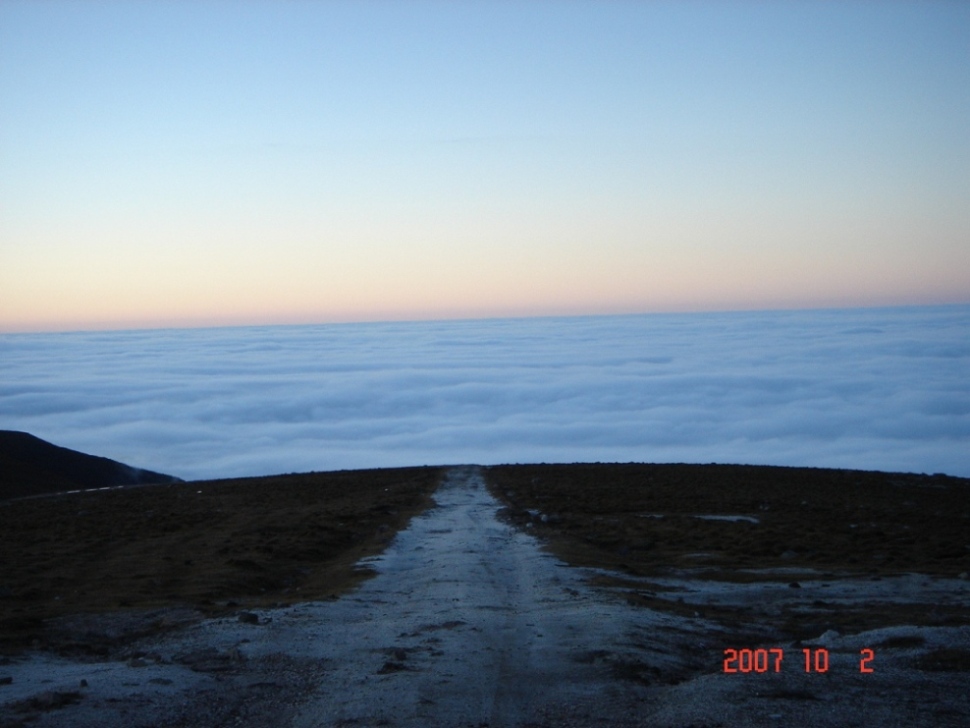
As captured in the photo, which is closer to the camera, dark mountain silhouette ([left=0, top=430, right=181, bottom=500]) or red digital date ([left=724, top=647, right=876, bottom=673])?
red digital date ([left=724, top=647, right=876, bottom=673])

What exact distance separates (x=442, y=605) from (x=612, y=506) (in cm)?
1169

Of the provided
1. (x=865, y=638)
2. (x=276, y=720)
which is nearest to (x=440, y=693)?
(x=276, y=720)

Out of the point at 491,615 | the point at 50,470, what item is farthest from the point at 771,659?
the point at 50,470

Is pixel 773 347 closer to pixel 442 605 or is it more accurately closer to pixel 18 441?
pixel 18 441

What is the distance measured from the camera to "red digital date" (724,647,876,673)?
7.34 m

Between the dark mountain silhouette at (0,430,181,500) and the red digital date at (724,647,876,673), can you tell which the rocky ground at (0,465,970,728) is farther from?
the dark mountain silhouette at (0,430,181,500)

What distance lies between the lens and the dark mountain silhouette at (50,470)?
1393 inches

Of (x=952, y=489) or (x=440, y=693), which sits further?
(x=952, y=489)

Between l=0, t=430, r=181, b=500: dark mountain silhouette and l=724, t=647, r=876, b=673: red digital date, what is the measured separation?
32832 mm

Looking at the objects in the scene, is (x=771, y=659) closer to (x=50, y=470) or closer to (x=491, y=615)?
(x=491, y=615)

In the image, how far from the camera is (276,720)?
6.10m

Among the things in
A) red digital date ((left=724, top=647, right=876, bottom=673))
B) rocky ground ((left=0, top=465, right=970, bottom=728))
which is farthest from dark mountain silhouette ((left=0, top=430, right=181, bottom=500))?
red digital date ((left=724, top=647, right=876, bottom=673))

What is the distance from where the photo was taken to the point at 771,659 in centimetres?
772

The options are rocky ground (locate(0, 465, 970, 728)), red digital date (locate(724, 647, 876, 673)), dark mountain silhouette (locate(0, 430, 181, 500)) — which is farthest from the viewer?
dark mountain silhouette (locate(0, 430, 181, 500))
